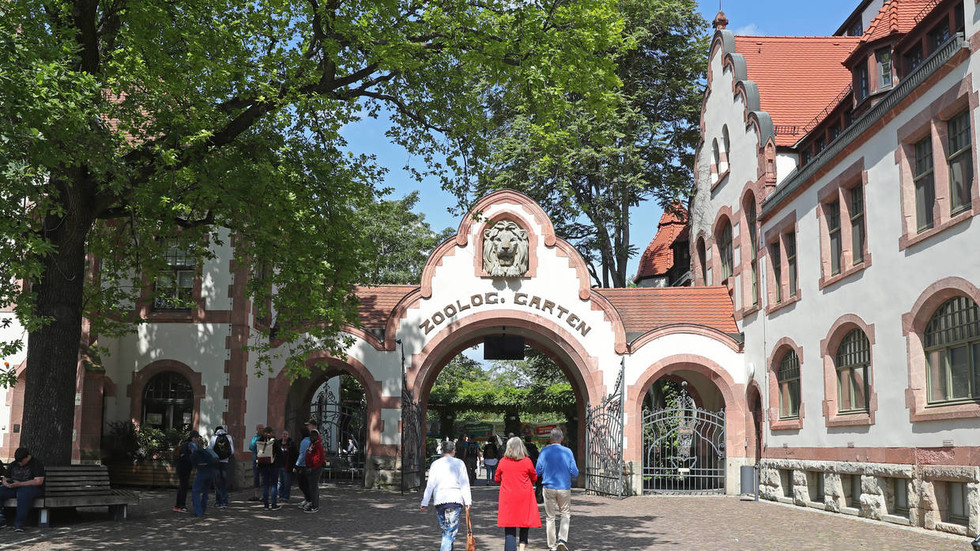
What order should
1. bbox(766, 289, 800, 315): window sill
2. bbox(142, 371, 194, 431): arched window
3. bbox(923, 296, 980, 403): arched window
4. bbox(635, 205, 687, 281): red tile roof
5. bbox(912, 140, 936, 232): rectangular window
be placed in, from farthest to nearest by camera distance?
bbox(635, 205, 687, 281): red tile roof
bbox(142, 371, 194, 431): arched window
bbox(766, 289, 800, 315): window sill
bbox(912, 140, 936, 232): rectangular window
bbox(923, 296, 980, 403): arched window

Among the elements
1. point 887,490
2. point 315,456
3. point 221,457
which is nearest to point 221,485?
point 221,457

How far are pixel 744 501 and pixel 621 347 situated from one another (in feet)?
16.2

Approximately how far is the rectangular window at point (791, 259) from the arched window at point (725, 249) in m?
4.76

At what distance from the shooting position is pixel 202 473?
16109 mm

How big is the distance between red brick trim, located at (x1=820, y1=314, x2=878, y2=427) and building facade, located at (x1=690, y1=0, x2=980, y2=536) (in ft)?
0.12

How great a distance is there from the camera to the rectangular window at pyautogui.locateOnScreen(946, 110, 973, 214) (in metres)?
13.9

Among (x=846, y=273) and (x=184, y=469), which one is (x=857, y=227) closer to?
(x=846, y=273)

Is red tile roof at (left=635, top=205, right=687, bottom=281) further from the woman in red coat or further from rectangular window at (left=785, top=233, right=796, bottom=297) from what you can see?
the woman in red coat

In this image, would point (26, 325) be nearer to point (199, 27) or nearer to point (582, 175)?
point (199, 27)

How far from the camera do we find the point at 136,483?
22328 millimetres

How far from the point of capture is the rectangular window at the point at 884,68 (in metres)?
18.8

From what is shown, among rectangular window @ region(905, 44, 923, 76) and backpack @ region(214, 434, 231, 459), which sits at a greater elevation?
rectangular window @ region(905, 44, 923, 76)

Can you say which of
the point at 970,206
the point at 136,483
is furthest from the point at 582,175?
the point at 970,206

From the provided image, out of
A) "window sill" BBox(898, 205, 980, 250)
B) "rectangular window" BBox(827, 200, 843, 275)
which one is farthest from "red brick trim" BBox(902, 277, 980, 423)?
"rectangular window" BBox(827, 200, 843, 275)
